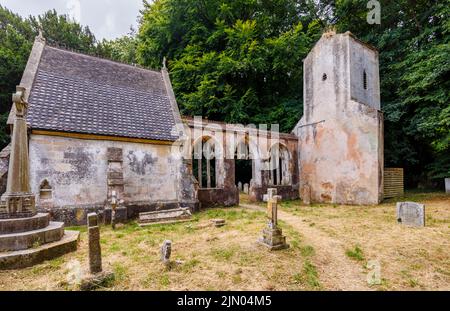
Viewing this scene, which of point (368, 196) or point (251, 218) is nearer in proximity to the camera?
point (251, 218)

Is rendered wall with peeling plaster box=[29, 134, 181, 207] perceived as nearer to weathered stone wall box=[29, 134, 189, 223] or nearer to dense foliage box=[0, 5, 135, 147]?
weathered stone wall box=[29, 134, 189, 223]

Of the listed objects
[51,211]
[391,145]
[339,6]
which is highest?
[339,6]

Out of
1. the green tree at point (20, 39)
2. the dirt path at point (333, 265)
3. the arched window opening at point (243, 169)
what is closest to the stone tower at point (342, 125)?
the arched window opening at point (243, 169)

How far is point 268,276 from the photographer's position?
4562 millimetres

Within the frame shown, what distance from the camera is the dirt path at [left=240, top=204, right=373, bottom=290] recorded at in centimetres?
436

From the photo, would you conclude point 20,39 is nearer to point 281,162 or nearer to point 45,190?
point 45,190

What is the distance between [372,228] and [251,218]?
164 inches

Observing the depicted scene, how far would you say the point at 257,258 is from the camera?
5.38 metres

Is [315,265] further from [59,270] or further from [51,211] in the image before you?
[51,211]

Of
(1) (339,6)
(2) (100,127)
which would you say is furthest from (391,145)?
(2) (100,127)

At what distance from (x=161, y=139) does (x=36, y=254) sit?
6578 mm

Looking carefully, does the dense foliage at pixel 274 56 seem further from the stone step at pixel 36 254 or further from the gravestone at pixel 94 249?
the gravestone at pixel 94 249

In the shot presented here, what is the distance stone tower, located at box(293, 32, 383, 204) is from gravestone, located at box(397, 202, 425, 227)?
4436 millimetres

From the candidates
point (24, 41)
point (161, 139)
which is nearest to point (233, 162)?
point (161, 139)
